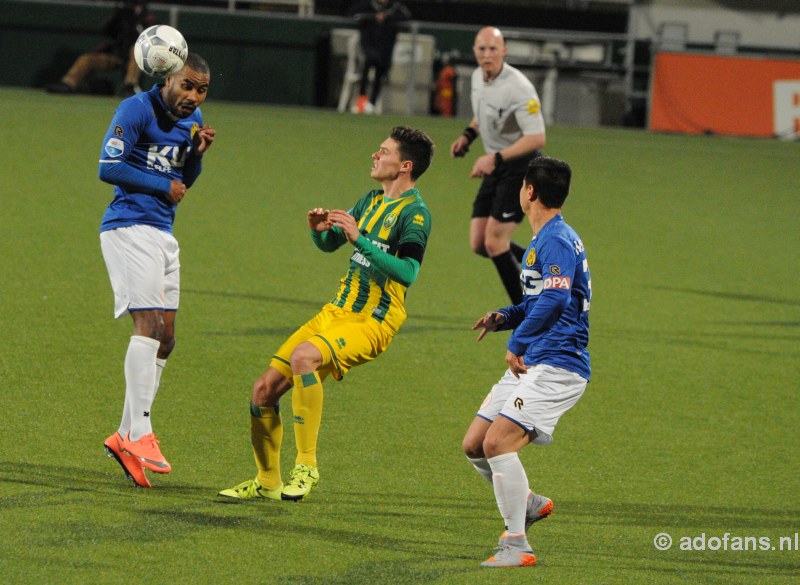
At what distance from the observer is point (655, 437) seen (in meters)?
7.41

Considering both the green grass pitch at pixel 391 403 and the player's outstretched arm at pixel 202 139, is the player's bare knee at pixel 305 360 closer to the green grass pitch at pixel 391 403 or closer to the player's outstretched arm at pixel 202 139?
the green grass pitch at pixel 391 403

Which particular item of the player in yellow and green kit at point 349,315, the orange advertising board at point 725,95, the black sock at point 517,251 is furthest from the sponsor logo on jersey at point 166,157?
the orange advertising board at point 725,95

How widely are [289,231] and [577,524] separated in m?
8.34

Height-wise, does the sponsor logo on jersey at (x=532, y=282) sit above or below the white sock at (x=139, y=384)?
above

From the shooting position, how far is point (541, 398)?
5.20 metres

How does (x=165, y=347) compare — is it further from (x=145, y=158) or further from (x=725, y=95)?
(x=725, y=95)

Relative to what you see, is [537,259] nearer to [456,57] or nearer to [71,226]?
[71,226]

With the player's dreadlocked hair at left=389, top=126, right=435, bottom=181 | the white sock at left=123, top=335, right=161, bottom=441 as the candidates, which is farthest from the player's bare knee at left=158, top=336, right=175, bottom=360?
the player's dreadlocked hair at left=389, top=126, right=435, bottom=181

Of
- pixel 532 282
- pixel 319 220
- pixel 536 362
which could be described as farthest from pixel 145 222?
pixel 536 362

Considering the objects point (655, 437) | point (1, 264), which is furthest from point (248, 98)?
point (655, 437)

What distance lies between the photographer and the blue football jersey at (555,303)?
5156 mm

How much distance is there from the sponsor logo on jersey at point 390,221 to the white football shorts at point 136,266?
1137 millimetres

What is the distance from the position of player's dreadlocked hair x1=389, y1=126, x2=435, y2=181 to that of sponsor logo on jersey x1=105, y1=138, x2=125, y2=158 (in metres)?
1.30

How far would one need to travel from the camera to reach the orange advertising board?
23281mm
